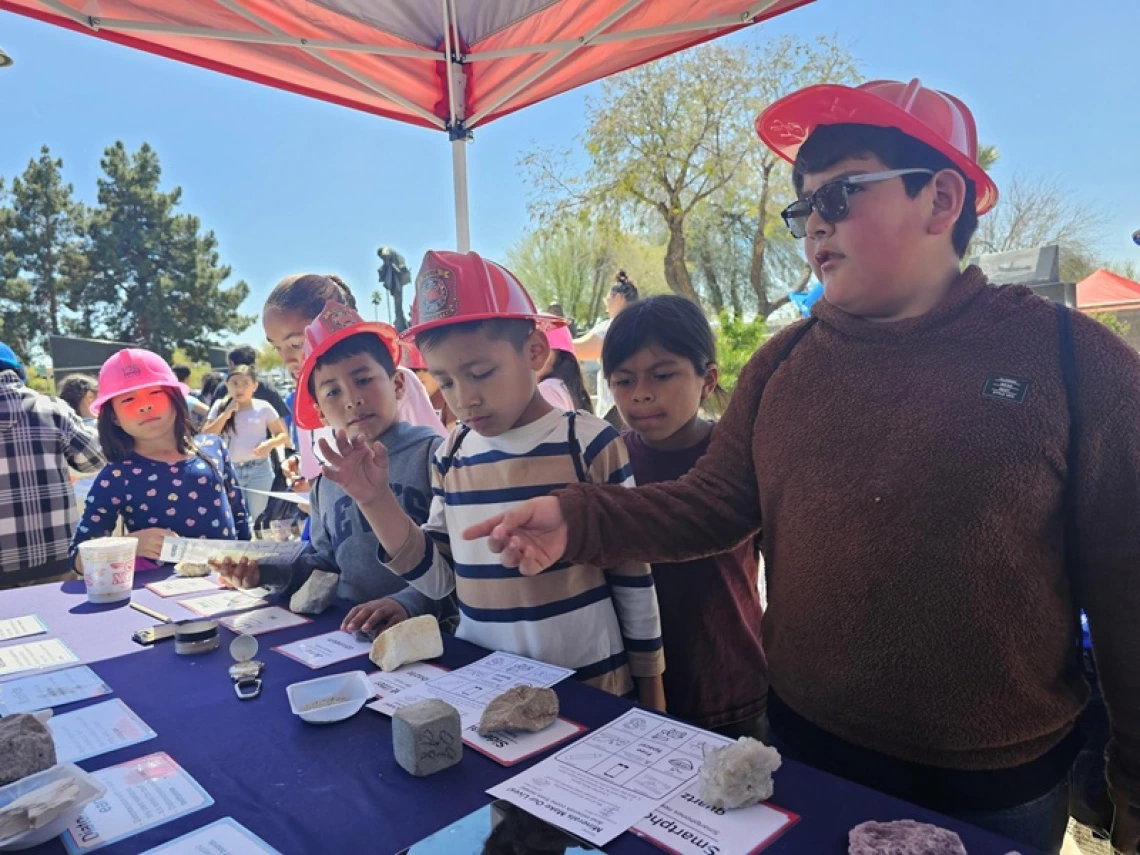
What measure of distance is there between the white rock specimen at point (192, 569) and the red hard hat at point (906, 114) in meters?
2.19

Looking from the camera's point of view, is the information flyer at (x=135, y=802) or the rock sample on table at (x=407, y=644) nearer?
the information flyer at (x=135, y=802)

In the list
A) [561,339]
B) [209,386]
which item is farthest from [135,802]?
[209,386]

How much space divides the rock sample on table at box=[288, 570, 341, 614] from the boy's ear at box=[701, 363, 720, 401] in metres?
1.16

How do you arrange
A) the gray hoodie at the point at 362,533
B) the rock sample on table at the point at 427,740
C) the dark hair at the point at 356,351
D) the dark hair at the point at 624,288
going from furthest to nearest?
the dark hair at the point at 624,288
the dark hair at the point at 356,351
the gray hoodie at the point at 362,533
the rock sample on table at the point at 427,740

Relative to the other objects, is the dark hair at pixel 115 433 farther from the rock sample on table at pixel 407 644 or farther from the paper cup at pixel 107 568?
the rock sample on table at pixel 407 644

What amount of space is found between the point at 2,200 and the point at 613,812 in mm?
42407

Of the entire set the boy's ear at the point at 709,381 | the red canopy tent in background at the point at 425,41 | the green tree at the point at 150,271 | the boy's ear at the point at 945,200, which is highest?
the green tree at the point at 150,271

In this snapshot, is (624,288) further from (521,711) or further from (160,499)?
(521,711)

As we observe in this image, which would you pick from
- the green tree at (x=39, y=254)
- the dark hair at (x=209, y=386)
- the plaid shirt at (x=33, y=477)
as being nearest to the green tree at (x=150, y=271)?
the green tree at (x=39, y=254)

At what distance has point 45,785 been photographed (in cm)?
96

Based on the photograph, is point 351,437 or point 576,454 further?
point 351,437

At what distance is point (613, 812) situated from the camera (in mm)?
895

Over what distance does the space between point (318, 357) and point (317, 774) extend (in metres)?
1.26

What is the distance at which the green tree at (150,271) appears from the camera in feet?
111
